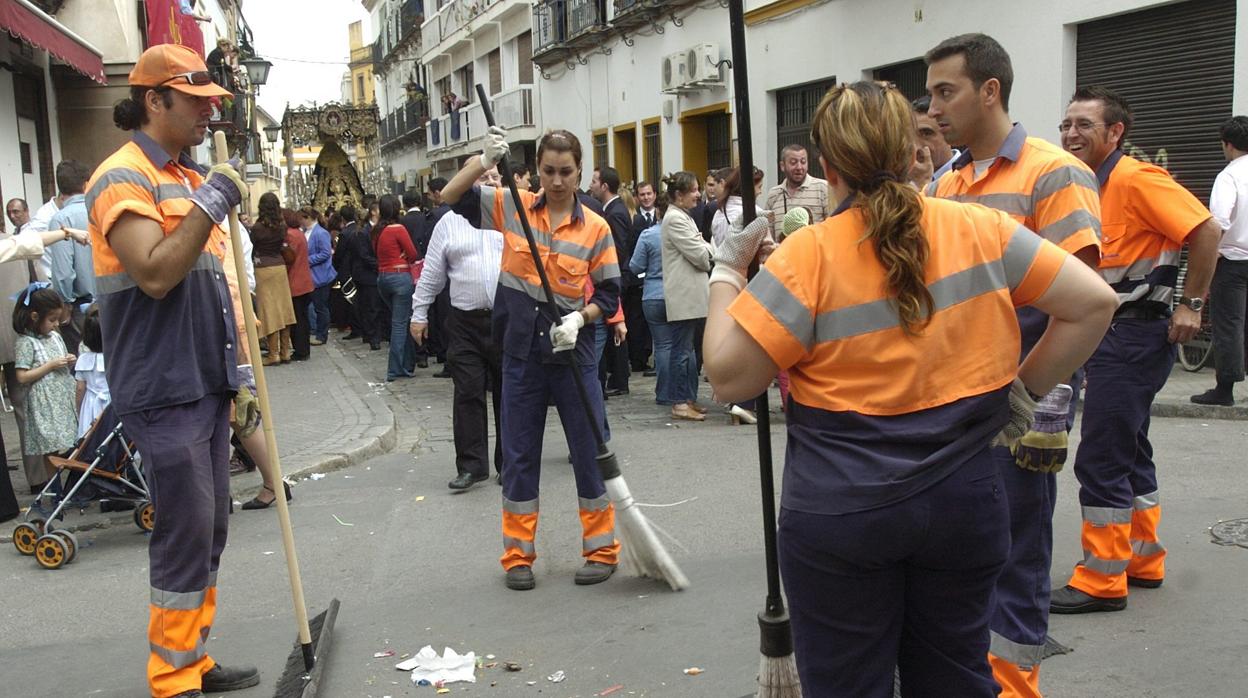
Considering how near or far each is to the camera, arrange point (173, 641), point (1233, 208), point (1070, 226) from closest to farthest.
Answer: point (1070, 226)
point (173, 641)
point (1233, 208)

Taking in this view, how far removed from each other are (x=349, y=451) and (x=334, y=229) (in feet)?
42.4

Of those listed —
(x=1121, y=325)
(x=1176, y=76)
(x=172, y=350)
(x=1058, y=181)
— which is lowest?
(x=1121, y=325)

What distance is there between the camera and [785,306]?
2.40 m

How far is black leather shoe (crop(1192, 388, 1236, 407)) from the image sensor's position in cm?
886

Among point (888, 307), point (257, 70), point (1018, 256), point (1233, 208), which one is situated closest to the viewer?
point (888, 307)

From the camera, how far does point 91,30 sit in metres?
16.5

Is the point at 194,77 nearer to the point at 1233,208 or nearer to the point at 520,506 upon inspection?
the point at 520,506

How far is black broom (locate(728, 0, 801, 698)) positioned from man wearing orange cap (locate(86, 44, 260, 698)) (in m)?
1.76

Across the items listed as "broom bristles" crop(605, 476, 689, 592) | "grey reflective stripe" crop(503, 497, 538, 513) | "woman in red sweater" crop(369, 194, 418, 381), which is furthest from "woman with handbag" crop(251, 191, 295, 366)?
"broom bristles" crop(605, 476, 689, 592)

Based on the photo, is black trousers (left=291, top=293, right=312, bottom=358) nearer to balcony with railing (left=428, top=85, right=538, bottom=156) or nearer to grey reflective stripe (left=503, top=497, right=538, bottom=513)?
balcony with railing (left=428, top=85, right=538, bottom=156)

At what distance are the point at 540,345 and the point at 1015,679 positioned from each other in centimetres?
269

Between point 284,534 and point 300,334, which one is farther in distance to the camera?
point 300,334

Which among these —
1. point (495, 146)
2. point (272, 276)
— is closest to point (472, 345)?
point (495, 146)

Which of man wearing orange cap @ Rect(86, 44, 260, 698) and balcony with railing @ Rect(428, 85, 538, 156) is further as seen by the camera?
balcony with railing @ Rect(428, 85, 538, 156)
